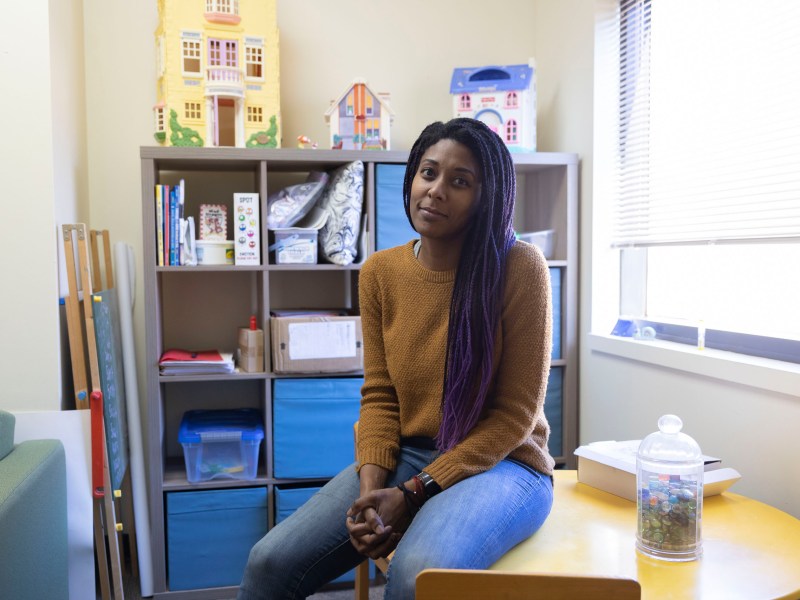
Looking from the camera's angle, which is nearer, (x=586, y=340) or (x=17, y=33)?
(x=17, y=33)

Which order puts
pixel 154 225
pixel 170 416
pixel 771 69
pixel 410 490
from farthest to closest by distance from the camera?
pixel 170 416
pixel 154 225
pixel 771 69
pixel 410 490

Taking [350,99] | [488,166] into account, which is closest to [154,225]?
[350,99]

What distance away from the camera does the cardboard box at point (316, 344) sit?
7.69 ft

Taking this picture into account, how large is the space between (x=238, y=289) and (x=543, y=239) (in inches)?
44.8

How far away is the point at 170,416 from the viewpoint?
2.69 meters

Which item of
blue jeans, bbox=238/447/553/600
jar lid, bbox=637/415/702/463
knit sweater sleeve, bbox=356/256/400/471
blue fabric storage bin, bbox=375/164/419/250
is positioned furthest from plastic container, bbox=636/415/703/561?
blue fabric storage bin, bbox=375/164/419/250

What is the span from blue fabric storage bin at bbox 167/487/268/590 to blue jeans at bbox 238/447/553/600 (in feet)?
3.26

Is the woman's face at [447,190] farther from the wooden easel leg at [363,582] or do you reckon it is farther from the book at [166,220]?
the book at [166,220]

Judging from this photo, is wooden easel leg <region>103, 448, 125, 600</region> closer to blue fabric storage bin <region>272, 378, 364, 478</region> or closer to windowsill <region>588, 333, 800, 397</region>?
blue fabric storage bin <region>272, 378, 364, 478</region>

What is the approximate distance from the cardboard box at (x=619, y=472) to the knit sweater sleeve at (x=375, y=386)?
48 cm

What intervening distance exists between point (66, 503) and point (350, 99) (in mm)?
1509

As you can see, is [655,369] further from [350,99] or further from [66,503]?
[66,503]

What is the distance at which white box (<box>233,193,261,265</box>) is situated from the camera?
2324mm

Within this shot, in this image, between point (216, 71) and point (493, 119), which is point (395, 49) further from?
point (216, 71)
